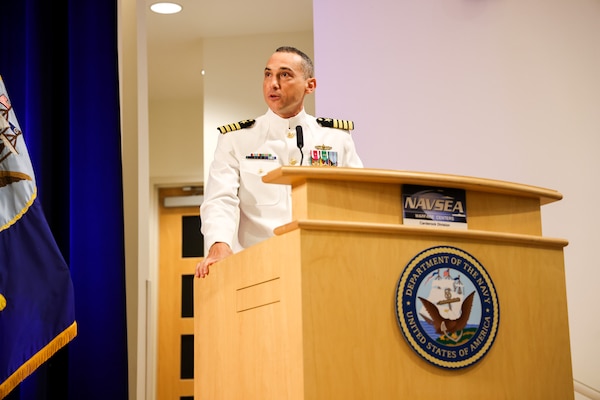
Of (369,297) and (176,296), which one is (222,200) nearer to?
(369,297)

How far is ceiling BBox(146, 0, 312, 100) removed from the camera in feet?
15.6

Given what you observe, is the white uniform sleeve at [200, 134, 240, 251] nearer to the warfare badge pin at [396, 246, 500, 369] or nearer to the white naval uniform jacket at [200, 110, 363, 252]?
the white naval uniform jacket at [200, 110, 363, 252]

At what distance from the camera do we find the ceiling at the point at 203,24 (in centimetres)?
475

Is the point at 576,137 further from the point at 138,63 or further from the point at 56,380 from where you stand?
the point at 56,380

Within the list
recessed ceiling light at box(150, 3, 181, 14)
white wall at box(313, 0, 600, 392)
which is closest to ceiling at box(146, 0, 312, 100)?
recessed ceiling light at box(150, 3, 181, 14)

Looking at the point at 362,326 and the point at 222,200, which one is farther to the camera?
the point at 222,200

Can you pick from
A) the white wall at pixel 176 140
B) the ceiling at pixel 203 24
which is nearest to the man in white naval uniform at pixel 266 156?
the ceiling at pixel 203 24

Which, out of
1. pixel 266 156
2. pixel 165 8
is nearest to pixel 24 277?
pixel 266 156

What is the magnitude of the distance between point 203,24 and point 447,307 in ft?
12.5

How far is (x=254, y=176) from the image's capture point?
2295mm

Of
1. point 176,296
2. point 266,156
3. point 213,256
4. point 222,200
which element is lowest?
point 176,296

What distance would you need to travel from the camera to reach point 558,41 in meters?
3.44

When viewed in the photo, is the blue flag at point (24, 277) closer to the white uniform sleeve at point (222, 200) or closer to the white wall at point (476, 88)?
the white uniform sleeve at point (222, 200)

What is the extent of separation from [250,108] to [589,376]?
280 centimetres
